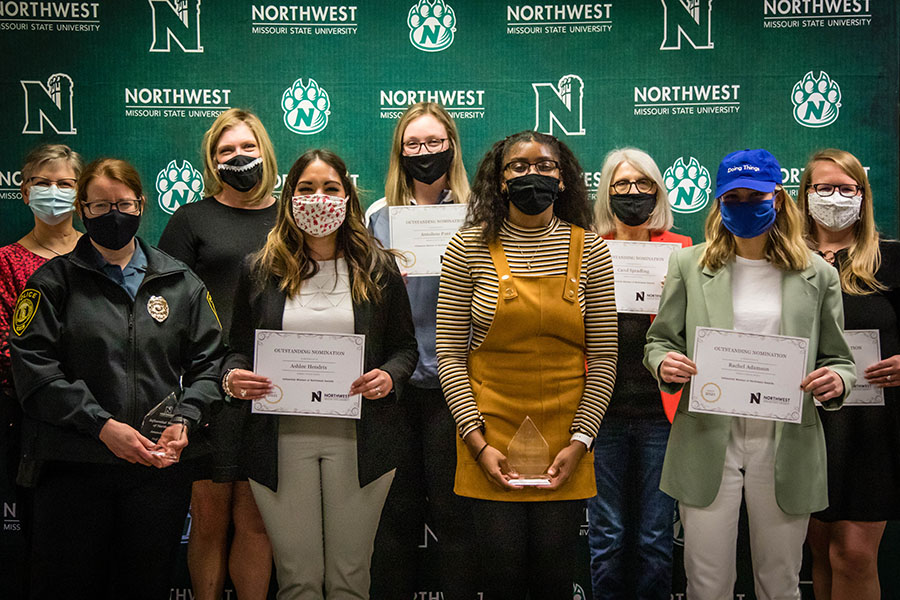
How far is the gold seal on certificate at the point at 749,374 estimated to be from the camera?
279cm

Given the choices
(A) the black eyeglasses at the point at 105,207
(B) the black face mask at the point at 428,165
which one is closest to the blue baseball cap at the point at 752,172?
(B) the black face mask at the point at 428,165

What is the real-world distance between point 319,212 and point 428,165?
2.21ft

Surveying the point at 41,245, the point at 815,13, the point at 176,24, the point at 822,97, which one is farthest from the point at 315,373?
the point at 815,13

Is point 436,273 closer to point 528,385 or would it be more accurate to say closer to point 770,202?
point 528,385

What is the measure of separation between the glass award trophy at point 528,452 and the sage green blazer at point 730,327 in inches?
21.0

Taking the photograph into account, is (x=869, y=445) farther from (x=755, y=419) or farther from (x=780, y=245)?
(x=780, y=245)

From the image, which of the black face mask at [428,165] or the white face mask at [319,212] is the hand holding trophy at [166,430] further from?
the black face mask at [428,165]

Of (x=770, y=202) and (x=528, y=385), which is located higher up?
(x=770, y=202)

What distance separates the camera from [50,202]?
11.9 feet

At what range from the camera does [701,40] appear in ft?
14.1

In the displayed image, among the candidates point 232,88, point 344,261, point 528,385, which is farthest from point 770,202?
point 232,88

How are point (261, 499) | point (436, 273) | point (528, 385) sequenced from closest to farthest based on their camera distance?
point (528, 385) < point (261, 499) < point (436, 273)

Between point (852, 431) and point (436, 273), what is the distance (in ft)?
6.16

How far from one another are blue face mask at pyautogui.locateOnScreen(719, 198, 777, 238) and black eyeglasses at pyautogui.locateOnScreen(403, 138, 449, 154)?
1.23 metres
